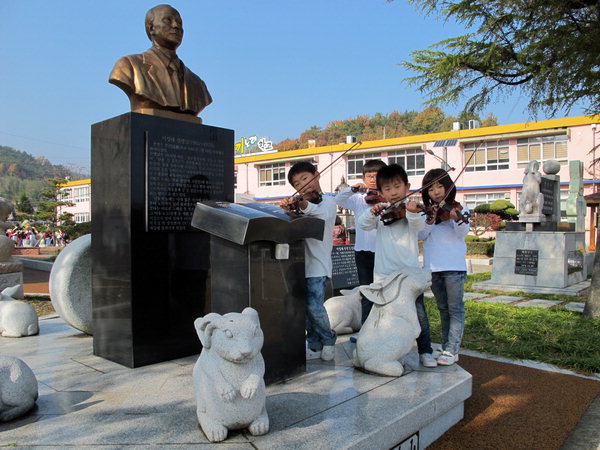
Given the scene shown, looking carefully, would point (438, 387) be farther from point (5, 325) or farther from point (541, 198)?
point (541, 198)

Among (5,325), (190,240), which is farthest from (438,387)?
(5,325)

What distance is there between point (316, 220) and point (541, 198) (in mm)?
8738

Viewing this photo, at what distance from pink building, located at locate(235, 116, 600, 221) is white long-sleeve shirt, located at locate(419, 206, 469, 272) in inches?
740

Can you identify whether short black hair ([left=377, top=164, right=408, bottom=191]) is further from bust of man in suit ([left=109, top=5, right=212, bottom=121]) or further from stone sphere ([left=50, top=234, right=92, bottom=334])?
stone sphere ([left=50, top=234, right=92, bottom=334])

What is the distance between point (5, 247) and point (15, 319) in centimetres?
490

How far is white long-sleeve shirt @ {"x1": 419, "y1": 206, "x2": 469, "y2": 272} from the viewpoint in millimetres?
3809

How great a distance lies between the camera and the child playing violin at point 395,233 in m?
3.53

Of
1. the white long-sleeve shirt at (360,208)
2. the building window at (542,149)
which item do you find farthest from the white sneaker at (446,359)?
the building window at (542,149)

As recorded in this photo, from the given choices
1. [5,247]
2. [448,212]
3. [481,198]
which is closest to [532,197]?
[448,212]

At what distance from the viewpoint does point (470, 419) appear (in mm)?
3404

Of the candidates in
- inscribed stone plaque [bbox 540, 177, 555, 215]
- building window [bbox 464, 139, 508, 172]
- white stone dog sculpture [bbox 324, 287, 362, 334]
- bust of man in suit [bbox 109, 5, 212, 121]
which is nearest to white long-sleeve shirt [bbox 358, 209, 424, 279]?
white stone dog sculpture [bbox 324, 287, 362, 334]

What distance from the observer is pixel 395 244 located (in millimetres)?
3604

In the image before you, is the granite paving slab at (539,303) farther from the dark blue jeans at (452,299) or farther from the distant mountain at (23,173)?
the distant mountain at (23,173)

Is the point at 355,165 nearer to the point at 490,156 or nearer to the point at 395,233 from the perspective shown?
the point at 490,156
